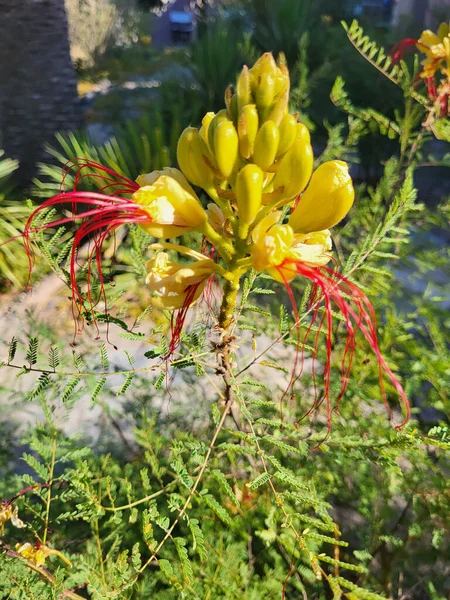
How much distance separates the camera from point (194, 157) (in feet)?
2.63

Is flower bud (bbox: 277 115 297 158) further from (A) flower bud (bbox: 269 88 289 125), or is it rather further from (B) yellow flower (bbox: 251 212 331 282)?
(B) yellow flower (bbox: 251 212 331 282)

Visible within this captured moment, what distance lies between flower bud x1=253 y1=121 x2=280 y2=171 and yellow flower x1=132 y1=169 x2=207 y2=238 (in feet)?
0.49

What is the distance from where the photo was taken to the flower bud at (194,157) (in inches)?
31.3

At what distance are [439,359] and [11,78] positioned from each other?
4090mm

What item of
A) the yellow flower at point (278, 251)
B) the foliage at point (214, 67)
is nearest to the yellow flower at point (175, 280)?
the yellow flower at point (278, 251)

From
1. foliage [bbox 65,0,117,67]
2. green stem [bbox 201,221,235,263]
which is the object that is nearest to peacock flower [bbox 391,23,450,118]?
green stem [bbox 201,221,235,263]

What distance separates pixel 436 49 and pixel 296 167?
1384 millimetres

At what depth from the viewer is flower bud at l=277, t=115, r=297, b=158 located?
74cm

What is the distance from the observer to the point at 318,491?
1.20m

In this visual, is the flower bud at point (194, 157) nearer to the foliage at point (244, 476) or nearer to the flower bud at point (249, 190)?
the flower bud at point (249, 190)

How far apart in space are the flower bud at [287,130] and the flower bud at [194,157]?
0.14 meters

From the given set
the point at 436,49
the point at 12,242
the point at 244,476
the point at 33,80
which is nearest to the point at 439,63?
the point at 436,49

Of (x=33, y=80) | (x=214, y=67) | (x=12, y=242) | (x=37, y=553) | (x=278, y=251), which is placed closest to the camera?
(x=278, y=251)

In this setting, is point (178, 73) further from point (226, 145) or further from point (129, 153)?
point (226, 145)
